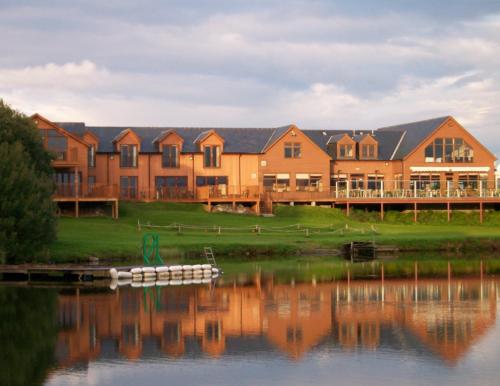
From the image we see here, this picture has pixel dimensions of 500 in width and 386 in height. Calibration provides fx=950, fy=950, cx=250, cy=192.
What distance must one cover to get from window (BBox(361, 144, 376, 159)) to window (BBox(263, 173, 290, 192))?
7088 millimetres

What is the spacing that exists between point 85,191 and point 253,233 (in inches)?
498

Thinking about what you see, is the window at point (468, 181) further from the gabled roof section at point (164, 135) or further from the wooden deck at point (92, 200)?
the wooden deck at point (92, 200)

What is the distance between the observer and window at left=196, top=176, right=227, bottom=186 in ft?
242

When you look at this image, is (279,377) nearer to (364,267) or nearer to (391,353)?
(391,353)

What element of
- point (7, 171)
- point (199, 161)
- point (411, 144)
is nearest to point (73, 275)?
point (7, 171)

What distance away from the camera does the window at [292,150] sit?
74875 mm

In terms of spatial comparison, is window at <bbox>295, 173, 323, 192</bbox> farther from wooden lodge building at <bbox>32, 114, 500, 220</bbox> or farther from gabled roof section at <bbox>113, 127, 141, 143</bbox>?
gabled roof section at <bbox>113, 127, 141, 143</bbox>

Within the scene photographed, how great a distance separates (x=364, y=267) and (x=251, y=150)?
28.3 metres

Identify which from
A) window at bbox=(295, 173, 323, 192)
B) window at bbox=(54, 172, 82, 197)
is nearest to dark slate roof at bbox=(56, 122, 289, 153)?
window at bbox=(295, 173, 323, 192)

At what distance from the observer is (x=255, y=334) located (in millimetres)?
29625

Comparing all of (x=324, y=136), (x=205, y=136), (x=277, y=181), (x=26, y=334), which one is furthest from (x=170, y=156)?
(x=26, y=334)

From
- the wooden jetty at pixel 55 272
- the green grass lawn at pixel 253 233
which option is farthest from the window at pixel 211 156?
the wooden jetty at pixel 55 272

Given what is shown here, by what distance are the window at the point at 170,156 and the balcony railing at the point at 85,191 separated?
9337 mm

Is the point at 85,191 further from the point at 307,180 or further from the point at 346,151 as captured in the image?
the point at 346,151
